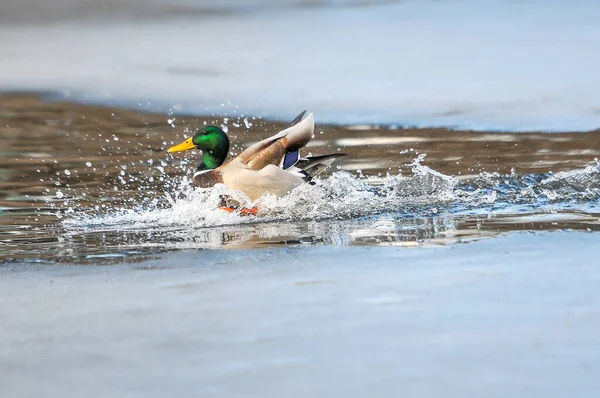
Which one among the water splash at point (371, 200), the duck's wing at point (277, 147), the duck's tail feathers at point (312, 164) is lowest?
Answer: the water splash at point (371, 200)

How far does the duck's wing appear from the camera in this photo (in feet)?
29.0

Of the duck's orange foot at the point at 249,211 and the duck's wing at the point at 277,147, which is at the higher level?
the duck's wing at the point at 277,147

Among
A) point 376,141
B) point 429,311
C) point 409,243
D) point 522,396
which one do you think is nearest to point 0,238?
point 409,243

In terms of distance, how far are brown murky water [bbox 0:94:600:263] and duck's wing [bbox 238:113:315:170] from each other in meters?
0.44

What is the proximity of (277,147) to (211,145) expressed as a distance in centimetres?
66

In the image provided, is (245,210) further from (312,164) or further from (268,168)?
(312,164)

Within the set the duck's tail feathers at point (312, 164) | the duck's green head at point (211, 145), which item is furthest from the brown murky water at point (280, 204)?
the duck's green head at point (211, 145)

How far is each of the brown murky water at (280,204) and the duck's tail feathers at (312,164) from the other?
0.13 metres

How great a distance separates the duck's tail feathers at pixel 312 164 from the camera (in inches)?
360

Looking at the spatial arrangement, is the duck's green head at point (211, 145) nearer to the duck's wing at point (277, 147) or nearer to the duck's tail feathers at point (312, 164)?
the duck's wing at point (277, 147)

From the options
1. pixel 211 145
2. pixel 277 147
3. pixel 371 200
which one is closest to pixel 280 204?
pixel 277 147

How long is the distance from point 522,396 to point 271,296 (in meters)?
1.73

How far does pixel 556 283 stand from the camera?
5578mm

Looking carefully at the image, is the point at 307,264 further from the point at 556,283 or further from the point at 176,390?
the point at 176,390
